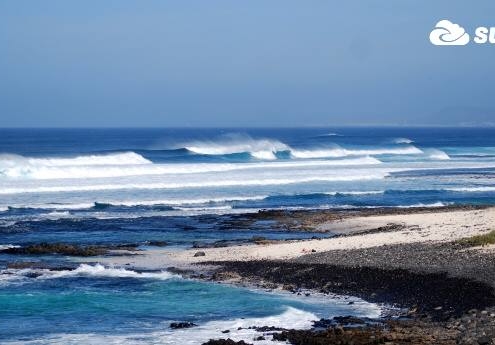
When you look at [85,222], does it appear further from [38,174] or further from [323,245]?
[38,174]

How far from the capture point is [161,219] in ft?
108

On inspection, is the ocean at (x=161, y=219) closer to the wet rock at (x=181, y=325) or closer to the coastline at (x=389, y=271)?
the wet rock at (x=181, y=325)

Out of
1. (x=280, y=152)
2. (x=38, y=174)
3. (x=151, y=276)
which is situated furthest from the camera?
(x=280, y=152)

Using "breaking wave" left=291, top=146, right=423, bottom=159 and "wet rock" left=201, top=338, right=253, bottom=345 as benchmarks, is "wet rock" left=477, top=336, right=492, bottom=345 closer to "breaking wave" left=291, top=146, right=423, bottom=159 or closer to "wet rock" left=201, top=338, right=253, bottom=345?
"wet rock" left=201, top=338, right=253, bottom=345

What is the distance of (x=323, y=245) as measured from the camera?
24000mm

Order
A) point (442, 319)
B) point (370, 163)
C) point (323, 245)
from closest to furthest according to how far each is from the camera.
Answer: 1. point (442, 319)
2. point (323, 245)
3. point (370, 163)

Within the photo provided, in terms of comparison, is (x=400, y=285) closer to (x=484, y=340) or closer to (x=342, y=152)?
(x=484, y=340)

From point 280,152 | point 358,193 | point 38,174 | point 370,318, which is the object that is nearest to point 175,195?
point 358,193

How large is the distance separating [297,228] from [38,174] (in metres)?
24.6

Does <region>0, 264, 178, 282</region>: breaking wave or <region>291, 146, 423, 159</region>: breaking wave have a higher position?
<region>291, 146, 423, 159</region>: breaking wave

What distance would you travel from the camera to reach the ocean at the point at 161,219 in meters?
16.5

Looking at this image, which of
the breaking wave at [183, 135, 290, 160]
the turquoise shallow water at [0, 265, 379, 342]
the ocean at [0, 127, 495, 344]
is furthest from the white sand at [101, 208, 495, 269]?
the breaking wave at [183, 135, 290, 160]

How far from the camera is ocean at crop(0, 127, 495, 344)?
1648 centimetres

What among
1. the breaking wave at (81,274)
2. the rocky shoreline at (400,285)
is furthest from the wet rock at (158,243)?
the breaking wave at (81,274)
